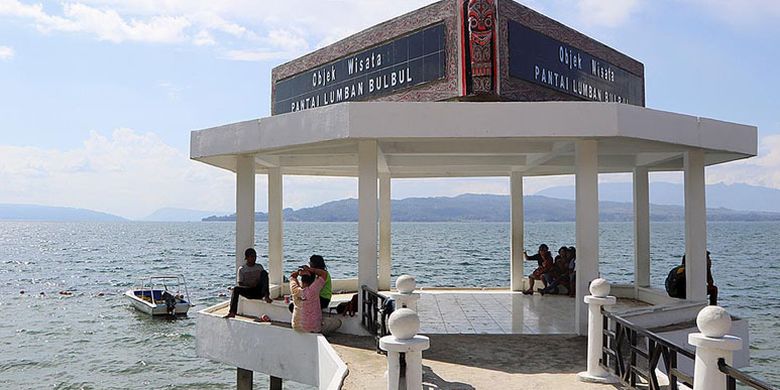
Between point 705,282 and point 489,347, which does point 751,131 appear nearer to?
point 705,282

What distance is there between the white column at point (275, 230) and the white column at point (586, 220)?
7015 millimetres

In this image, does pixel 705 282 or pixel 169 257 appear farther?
pixel 169 257

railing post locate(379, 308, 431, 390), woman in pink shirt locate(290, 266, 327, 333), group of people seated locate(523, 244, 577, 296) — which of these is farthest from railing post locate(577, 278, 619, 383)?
group of people seated locate(523, 244, 577, 296)

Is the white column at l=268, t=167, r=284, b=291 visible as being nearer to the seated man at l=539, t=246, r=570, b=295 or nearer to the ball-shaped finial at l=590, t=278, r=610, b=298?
A: the seated man at l=539, t=246, r=570, b=295

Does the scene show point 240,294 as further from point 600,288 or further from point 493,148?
point 600,288

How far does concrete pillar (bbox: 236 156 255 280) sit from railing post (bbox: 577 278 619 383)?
21.8 ft

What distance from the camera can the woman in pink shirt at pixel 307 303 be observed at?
33.5 ft

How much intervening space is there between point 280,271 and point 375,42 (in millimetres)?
5327

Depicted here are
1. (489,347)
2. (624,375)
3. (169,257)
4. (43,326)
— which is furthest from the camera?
(169,257)

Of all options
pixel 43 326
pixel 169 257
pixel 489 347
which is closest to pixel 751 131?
pixel 489 347

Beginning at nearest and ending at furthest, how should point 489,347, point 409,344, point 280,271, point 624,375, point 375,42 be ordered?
point 409,344 → point 624,375 → point 489,347 → point 375,42 → point 280,271

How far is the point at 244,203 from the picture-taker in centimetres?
1312

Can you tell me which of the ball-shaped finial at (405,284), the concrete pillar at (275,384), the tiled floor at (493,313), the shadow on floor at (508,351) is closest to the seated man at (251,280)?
the shadow on floor at (508,351)

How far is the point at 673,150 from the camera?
12.5 m
